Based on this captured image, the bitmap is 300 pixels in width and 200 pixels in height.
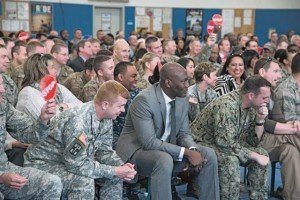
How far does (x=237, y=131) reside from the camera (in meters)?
4.22

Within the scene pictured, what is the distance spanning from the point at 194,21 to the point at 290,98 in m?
11.6

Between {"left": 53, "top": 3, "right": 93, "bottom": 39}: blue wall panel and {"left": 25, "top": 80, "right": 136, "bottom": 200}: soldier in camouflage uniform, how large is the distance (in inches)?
438

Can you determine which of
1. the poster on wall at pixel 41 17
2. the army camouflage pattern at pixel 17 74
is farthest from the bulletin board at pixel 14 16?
the army camouflage pattern at pixel 17 74

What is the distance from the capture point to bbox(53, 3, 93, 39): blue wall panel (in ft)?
46.3

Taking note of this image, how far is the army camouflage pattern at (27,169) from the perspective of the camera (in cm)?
331

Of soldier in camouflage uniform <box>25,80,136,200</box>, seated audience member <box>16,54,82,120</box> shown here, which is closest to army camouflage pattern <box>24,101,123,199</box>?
soldier in camouflage uniform <box>25,80,136,200</box>

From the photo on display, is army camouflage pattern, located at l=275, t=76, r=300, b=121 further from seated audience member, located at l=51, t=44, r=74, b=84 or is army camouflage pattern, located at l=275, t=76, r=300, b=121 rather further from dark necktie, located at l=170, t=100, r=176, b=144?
seated audience member, located at l=51, t=44, r=74, b=84

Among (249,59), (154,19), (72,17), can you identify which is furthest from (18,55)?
(154,19)

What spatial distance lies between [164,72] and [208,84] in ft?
5.02

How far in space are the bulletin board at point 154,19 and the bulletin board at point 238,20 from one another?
6.57 feet

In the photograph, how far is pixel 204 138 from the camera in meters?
4.42

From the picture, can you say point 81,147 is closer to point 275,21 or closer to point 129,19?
point 129,19

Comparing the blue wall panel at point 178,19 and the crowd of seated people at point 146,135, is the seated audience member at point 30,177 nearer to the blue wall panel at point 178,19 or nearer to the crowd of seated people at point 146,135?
the crowd of seated people at point 146,135

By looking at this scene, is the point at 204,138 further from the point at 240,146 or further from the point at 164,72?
the point at 164,72
